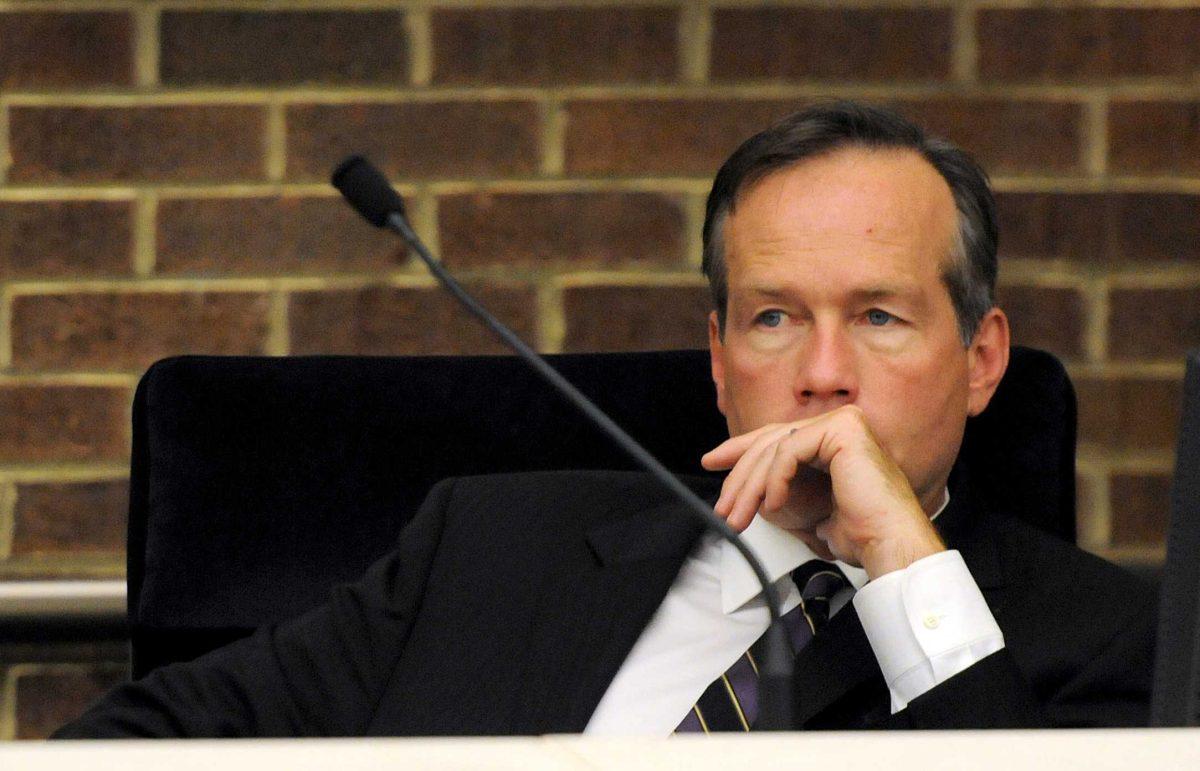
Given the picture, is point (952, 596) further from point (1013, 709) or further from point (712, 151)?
point (712, 151)

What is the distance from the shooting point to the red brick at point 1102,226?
186cm

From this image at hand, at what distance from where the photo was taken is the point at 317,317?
185 centimetres

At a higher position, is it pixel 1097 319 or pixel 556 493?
pixel 1097 319

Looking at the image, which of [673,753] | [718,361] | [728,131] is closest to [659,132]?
[728,131]

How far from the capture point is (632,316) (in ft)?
6.08

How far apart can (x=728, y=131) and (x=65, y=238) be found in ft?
2.68

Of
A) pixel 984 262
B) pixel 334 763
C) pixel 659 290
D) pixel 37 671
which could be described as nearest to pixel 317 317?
pixel 659 290

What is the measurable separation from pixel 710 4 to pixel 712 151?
182mm

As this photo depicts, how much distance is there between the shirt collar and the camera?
56.6 inches

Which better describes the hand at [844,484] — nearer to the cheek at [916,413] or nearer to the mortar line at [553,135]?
the cheek at [916,413]

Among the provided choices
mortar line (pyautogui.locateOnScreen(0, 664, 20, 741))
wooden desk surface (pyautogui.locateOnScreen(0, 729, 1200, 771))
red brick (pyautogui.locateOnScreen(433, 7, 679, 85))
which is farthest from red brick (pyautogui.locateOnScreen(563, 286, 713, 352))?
wooden desk surface (pyautogui.locateOnScreen(0, 729, 1200, 771))

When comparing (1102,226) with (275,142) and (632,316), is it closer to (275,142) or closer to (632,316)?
(632,316)

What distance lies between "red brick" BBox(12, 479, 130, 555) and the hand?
88 centimetres

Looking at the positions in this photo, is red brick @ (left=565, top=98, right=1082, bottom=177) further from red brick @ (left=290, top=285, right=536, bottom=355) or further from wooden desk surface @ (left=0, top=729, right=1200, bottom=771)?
wooden desk surface @ (left=0, top=729, right=1200, bottom=771)
